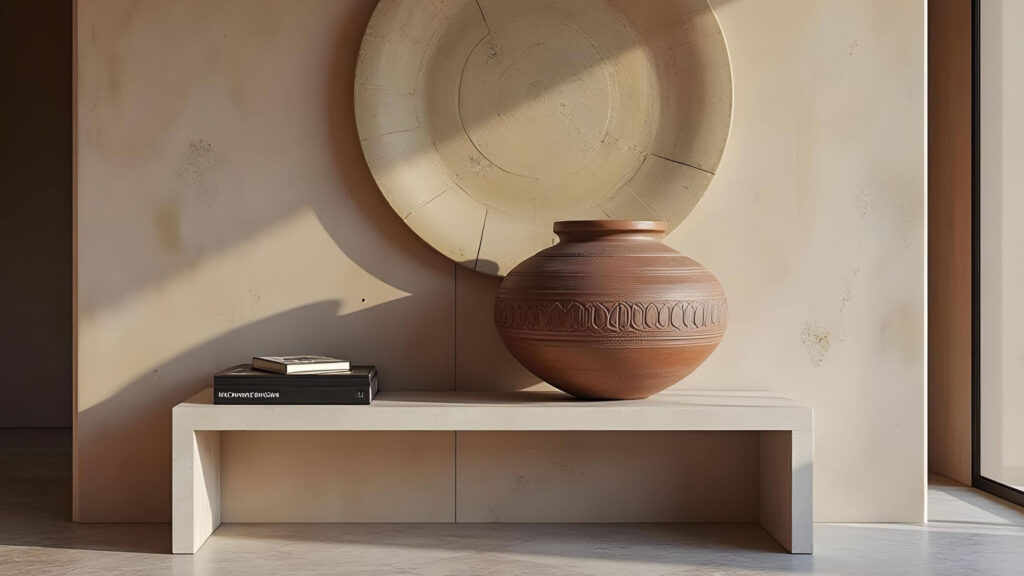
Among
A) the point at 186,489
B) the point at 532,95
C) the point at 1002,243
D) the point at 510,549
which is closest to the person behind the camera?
the point at 186,489

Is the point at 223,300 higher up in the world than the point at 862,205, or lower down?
lower down

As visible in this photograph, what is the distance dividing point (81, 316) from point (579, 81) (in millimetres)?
1670

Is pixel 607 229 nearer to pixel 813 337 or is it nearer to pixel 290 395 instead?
pixel 813 337

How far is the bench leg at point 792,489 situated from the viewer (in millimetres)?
2578

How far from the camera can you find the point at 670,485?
9.93 feet

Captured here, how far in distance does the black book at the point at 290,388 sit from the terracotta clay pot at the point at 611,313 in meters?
0.45

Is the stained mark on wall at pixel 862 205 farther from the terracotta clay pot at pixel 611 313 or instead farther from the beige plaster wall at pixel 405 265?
the terracotta clay pot at pixel 611 313

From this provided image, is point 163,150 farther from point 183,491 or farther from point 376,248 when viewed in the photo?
point 183,491

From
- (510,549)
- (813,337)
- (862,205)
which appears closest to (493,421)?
(510,549)

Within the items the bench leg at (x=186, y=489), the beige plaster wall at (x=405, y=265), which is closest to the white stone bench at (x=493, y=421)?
the bench leg at (x=186, y=489)

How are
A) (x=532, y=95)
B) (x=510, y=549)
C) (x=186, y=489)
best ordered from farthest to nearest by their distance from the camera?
(x=532, y=95), (x=510, y=549), (x=186, y=489)

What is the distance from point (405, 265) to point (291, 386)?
600 millimetres

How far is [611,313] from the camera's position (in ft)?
8.42

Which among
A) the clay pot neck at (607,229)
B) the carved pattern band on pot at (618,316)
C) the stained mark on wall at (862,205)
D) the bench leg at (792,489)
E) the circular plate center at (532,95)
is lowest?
the bench leg at (792,489)
